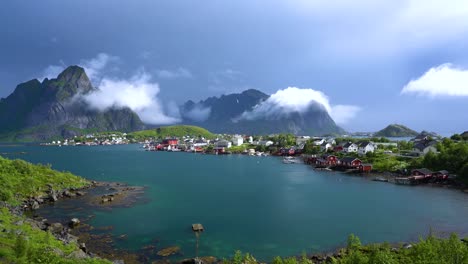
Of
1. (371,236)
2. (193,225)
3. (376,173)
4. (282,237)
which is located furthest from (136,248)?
(376,173)

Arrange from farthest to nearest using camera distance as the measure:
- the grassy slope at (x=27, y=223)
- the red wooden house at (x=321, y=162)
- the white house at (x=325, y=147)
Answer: the white house at (x=325, y=147)
the red wooden house at (x=321, y=162)
the grassy slope at (x=27, y=223)

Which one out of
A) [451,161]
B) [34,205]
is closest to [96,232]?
[34,205]

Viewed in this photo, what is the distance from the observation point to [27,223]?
90.1 ft

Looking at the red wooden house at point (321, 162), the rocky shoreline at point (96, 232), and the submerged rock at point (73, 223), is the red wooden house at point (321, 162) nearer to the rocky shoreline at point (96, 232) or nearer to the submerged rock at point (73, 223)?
the rocky shoreline at point (96, 232)

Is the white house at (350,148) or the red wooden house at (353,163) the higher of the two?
the white house at (350,148)

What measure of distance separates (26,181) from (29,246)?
31.9 m

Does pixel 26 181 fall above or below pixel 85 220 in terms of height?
above

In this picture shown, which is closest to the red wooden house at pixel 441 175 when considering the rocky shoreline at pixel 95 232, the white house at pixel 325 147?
the rocky shoreline at pixel 95 232

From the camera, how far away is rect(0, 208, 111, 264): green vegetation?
52.8ft

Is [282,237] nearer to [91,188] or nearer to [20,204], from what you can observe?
[20,204]

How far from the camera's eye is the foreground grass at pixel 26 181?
129 ft

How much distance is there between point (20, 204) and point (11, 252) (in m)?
24.8

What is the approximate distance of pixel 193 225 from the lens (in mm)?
30891

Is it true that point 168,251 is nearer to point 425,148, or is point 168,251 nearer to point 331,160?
point 331,160
